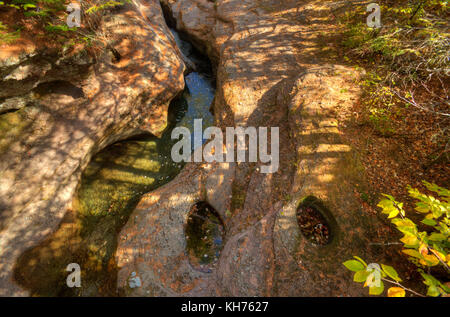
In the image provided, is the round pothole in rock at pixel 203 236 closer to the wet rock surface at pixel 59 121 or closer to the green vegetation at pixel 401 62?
the wet rock surface at pixel 59 121

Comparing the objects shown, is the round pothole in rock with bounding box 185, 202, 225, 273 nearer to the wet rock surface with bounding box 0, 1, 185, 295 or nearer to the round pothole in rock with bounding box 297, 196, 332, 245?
the round pothole in rock with bounding box 297, 196, 332, 245

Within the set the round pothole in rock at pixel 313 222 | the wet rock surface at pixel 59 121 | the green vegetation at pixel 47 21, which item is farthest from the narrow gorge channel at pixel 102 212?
A: the round pothole in rock at pixel 313 222

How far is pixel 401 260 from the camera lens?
4.59 m

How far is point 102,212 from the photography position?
8266 millimetres

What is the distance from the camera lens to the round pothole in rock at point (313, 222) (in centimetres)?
549

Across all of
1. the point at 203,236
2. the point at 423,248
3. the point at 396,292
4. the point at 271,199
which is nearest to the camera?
the point at 396,292

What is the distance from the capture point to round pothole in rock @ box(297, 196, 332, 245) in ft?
18.0

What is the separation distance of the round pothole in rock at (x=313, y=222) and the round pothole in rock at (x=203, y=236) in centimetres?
310

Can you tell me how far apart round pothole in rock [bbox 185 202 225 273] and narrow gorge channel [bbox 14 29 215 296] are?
8.22ft

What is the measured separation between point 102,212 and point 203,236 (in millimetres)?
4358

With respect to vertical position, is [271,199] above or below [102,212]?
above

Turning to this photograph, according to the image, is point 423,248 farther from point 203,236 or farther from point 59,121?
point 59,121

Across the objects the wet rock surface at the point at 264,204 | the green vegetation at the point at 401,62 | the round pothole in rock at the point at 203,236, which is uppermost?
the green vegetation at the point at 401,62

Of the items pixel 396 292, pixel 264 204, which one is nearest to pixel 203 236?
pixel 264 204
